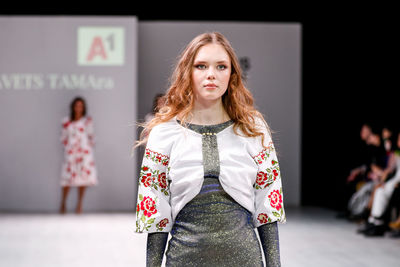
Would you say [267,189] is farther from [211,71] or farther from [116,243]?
[116,243]

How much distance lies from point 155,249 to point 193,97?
Result: 36cm

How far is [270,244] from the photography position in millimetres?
1458

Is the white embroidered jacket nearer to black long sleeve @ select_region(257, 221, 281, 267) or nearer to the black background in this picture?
black long sleeve @ select_region(257, 221, 281, 267)

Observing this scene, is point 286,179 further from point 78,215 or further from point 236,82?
point 236,82

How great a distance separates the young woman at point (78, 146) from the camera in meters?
7.53

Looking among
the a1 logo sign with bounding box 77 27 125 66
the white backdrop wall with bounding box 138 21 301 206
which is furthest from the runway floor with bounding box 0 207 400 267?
the a1 logo sign with bounding box 77 27 125 66

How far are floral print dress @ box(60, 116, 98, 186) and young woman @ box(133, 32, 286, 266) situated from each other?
242 inches

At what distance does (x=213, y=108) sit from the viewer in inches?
58.4

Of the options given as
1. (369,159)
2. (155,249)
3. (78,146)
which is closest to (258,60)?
(369,159)

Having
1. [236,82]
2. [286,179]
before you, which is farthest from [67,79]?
[236,82]

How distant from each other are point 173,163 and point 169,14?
772 centimetres

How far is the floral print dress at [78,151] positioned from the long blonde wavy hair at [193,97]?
6128 mm

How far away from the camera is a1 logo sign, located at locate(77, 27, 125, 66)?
7832 mm

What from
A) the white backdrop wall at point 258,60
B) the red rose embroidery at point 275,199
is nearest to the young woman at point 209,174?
the red rose embroidery at point 275,199
